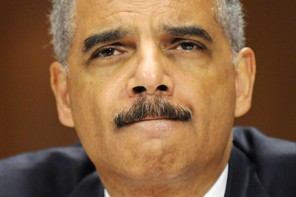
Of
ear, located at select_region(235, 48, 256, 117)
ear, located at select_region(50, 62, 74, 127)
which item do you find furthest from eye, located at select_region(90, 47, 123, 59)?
ear, located at select_region(235, 48, 256, 117)

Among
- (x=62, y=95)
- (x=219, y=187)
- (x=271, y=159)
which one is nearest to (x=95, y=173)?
(x=62, y=95)

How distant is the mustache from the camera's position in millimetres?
1526

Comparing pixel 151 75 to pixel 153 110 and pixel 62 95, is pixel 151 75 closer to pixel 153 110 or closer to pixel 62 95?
pixel 153 110

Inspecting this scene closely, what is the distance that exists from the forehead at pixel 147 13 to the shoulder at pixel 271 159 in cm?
46

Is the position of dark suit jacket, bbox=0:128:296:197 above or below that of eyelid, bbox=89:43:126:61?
below

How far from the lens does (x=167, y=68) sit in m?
1.58

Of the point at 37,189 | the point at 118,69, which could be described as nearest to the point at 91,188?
the point at 37,189

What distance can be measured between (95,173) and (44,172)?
16 cm

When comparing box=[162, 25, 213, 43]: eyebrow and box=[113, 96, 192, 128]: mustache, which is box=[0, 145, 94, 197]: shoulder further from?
box=[162, 25, 213, 43]: eyebrow

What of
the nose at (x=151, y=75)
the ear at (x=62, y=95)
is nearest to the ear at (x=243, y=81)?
the nose at (x=151, y=75)

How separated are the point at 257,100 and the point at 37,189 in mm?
1035

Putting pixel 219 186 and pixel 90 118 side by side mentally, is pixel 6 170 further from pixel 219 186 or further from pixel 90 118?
pixel 219 186

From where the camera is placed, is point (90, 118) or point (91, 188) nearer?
point (90, 118)

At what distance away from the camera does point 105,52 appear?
67.0 inches
